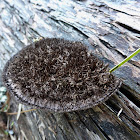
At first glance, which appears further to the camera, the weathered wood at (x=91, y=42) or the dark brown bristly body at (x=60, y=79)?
the weathered wood at (x=91, y=42)

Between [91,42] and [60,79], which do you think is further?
[91,42]

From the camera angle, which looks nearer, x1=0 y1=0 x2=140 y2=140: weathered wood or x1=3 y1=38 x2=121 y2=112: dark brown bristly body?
x1=3 y1=38 x2=121 y2=112: dark brown bristly body

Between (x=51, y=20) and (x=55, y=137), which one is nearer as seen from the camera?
(x=55, y=137)

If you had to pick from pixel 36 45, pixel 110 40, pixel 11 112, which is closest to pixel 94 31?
pixel 110 40

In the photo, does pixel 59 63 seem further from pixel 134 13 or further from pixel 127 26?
pixel 134 13
